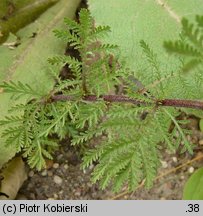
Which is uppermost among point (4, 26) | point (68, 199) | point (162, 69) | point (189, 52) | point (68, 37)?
point (189, 52)

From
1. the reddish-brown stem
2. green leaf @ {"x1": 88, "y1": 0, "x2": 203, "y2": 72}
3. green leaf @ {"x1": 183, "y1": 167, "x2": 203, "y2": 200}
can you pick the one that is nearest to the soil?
green leaf @ {"x1": 183, "y1": 167, "x2": 203, "y2": 200}

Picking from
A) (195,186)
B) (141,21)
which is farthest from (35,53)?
(195,186)

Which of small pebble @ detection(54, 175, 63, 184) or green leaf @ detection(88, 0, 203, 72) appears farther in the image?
small pebble @ detection(54, 175, 63, 184)

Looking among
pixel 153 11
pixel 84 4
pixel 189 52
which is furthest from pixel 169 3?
pixel 189 52

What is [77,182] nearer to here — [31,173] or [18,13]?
[31,173]

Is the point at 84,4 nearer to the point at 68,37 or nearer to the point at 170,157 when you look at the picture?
the point at 170,157

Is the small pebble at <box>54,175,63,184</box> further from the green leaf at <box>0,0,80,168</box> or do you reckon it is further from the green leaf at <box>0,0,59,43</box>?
the green leaf at <box>0,0,59,43</box>

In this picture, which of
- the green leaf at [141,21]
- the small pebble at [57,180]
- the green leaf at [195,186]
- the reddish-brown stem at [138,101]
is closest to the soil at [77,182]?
the small pebble at [57,180]

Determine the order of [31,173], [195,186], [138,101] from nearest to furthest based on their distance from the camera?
1. [138,101]
2. [195,186]
3. [31,173]
